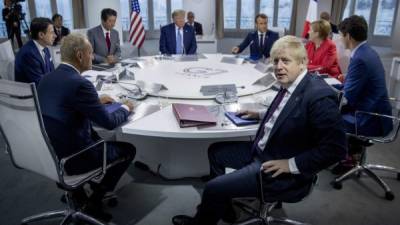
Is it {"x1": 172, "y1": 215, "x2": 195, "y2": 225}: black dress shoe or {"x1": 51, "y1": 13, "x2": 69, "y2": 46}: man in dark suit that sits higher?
{"x1": 51, "y1": 13, "x2": 69, "y2": 46}: man in dark suit

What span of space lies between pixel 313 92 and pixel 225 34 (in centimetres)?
862

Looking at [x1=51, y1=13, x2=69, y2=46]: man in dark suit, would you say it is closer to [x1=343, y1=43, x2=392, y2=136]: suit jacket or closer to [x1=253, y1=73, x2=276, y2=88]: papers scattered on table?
[x1=253, y1=73, x2=276, y2=88]: papers scattered on table

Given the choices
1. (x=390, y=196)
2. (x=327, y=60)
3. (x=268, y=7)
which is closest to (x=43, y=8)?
(x=268, y=7)

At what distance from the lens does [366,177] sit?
285 cm

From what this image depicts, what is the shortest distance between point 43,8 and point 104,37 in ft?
18.9

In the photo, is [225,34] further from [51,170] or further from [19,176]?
[51,170]

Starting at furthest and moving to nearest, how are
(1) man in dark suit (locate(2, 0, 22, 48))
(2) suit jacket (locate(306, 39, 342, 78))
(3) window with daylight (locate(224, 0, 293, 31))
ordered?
1. (3) window with daylight (locate(224, 0, 293, 31))
2. (1) man in dark suit (locate(2, 0, 22, 48))
3. (2) suit jacket (locate(306, 39, 342, 78))

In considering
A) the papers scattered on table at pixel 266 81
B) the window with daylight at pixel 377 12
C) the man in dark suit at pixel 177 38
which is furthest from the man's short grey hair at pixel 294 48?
the window with daylight at pixel 377 12

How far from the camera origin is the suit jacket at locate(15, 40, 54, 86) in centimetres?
300

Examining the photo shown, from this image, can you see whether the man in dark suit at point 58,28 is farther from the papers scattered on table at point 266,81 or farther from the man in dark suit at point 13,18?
the papers scattered on table at point 266,81

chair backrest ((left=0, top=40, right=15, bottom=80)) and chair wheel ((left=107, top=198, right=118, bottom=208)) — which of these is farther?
chair backrest ((left=0, top=40, right=15, bottom=80))

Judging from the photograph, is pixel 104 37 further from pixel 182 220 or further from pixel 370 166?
pixel 370 166

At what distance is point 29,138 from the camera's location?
1.74 metres

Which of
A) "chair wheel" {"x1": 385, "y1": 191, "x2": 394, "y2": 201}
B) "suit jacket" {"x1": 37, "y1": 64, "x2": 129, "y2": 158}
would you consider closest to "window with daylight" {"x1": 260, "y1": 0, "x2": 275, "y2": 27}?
"chair wheel" {"x1": 385, "y1": 191, "x2": 394, "y2": 201}
